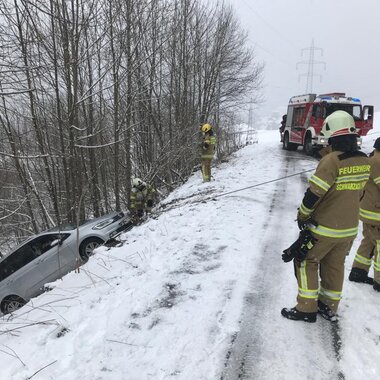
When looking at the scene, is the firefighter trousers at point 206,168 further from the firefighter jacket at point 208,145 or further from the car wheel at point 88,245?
the car wheel at point 88,245

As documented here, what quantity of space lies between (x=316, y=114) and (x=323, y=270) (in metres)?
12.9

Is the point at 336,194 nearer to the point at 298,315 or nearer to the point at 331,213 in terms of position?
the point at 331,213

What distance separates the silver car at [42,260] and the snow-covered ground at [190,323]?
66.9 inches

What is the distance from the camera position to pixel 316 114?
15.3 metres

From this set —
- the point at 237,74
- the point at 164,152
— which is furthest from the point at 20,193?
the point at 237,74

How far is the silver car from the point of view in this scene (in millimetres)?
8023

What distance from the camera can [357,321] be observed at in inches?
145

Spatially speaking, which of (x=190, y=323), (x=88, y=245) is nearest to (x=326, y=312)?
(x=190, y=323)

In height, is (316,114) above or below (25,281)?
above

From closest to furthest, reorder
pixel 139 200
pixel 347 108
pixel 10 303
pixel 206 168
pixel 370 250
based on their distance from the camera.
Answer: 1. pixel 370 250
2. pixel 10 303
3. pixel 139 200
4. pixel 206 168
5. pixel 347 108

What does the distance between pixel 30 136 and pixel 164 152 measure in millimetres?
5426

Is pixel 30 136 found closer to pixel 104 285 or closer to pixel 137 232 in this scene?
pixel 137 232

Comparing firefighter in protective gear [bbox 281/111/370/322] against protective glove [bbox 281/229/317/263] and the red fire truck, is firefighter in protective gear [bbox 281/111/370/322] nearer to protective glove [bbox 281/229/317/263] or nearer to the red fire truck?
protective glove [bbox 281/229/317/263]

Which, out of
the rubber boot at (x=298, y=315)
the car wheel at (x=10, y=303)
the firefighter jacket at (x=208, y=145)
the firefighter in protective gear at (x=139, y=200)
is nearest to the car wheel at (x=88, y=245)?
the firefighter in protective gear at (x=139, y=200)
